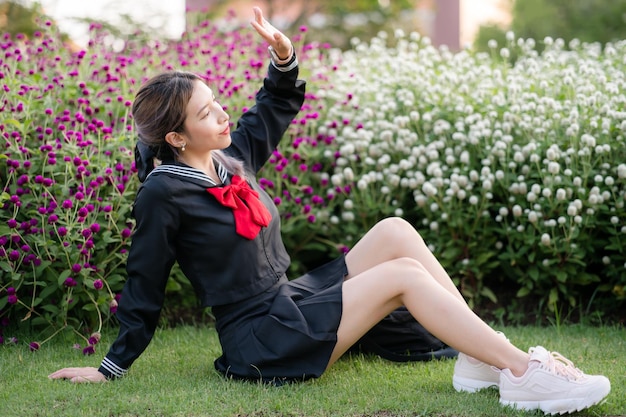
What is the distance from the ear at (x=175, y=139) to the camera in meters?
2.78

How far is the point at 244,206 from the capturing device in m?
2.83

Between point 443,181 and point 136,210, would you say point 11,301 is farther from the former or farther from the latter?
point 443,181

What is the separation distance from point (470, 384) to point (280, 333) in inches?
25.6

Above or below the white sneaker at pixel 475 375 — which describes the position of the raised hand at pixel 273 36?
above

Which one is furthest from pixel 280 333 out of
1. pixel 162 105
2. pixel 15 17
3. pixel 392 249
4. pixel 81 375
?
pixel 15 17

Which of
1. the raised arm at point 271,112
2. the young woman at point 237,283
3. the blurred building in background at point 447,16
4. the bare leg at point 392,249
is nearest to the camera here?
the young woman at point 237,283

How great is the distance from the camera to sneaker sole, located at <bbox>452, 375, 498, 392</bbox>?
106 inches

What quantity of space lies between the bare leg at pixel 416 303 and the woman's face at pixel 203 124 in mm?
661

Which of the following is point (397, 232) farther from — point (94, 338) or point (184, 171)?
point (94, 338)

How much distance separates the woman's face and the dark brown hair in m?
0.02

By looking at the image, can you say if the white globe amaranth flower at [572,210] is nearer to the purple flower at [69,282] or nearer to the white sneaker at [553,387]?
the white sneaker at [553,387]

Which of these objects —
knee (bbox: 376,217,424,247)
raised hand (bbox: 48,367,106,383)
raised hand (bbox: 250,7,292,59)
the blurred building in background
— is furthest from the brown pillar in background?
raised hand (bbox: 48,367,106,383)

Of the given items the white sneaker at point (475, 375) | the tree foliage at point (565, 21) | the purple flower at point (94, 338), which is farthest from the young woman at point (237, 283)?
the tree foliage at point (565, 21)

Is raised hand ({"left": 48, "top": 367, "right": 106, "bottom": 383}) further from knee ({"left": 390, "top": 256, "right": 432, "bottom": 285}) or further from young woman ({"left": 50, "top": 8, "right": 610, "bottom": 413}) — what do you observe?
knee ({"left": 390, "top": 256, "right": 432, "bottom": 285})
